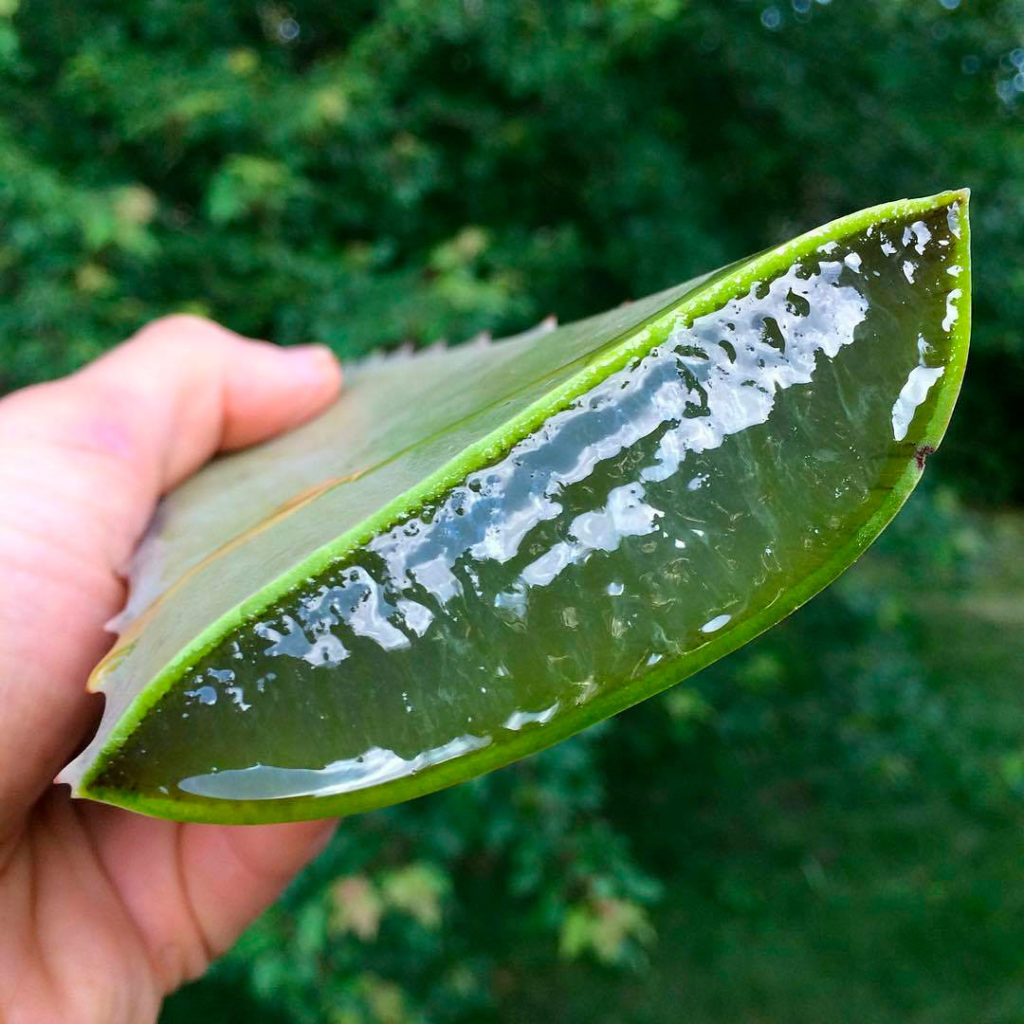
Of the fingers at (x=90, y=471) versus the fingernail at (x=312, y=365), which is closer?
the fingers at (x=90, y=471)

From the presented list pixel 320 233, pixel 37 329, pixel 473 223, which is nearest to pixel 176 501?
pixel 37 329

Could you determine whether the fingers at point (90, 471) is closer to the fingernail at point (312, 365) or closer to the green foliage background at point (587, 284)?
the fingernail at point (312, 365)

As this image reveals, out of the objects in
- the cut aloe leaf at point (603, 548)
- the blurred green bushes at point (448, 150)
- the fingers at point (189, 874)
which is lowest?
the fingers at point (189, 874)

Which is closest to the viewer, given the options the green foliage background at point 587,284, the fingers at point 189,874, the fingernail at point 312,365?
the fingers at point 189,874

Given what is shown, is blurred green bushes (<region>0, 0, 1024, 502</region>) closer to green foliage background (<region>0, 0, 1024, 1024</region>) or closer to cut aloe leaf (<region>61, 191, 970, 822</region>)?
green foliage background (<region>0, 0, 1024, 1024</region>)

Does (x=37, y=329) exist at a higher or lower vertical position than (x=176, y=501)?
lower

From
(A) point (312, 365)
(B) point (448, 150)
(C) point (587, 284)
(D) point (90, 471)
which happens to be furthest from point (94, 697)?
(C) point (587, 284)

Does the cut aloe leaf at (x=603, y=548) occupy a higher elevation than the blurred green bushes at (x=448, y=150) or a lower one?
higher

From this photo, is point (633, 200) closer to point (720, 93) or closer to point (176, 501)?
point (720, 93)

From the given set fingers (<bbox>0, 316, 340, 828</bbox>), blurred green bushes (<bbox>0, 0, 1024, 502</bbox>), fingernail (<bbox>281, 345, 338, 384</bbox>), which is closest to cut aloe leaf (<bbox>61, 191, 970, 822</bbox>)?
fingers (<bbox>0, 316, 340, 828</bbox>)

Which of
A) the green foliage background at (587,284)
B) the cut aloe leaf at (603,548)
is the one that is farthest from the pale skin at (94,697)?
the green foliage background at (587,284)
